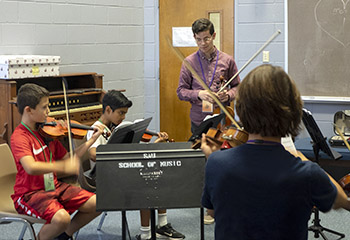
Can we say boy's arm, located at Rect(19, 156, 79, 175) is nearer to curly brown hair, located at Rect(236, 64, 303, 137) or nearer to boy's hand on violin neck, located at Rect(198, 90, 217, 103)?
boy's hand on violin neck, located at Rect(198, 90, 217, 103)

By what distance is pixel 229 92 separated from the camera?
362cm

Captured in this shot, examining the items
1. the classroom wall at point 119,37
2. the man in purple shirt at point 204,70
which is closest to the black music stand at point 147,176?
the man in purple shirt at point 204,70

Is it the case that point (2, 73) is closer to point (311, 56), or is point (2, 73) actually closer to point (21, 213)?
point (21, 213)

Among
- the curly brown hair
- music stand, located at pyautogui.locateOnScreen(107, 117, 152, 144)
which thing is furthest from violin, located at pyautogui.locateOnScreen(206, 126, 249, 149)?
music stand, located at pyautogui.locateOnScreen(107, 117, 152, 144)

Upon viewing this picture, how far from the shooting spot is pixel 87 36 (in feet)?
16.2

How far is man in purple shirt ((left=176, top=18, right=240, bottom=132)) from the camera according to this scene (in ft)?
12.0

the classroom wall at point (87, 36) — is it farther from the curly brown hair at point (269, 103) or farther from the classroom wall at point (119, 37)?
the curly brown hair at point (269, 103)

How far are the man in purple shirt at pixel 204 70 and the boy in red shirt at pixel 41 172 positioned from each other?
3.61ft

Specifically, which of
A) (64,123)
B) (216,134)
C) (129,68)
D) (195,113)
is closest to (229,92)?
(195,113)

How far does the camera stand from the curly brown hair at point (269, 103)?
4.81ft

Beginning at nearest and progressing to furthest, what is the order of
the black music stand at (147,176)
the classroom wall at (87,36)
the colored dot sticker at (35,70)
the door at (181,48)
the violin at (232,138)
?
the violin at (232,138)
the black music stand at (147,176)
the colored dot sticker at (35,70)
the classroom wall at (87,36)
the door at (181,48)

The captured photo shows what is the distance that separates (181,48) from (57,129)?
2.67 meters

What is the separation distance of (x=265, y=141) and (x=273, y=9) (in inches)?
139

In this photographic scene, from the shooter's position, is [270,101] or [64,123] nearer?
Answer: [270,101]
